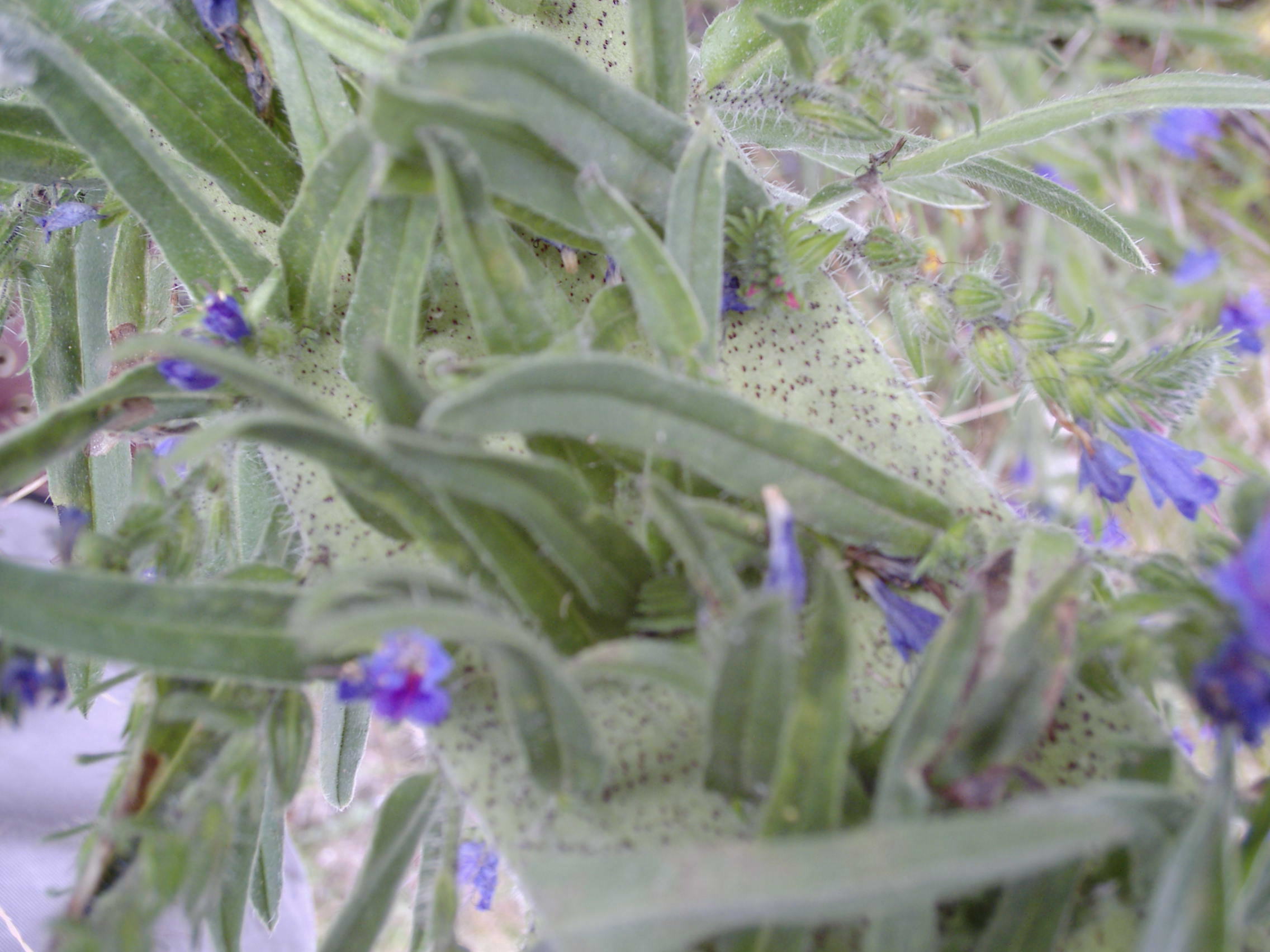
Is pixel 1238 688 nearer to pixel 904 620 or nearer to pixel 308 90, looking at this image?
pixel 904 620

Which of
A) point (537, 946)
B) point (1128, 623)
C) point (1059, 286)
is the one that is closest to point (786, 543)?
point (1128, 623)

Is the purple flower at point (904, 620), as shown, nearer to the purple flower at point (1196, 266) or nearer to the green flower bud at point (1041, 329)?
the green flower bud at point (1041, 329)

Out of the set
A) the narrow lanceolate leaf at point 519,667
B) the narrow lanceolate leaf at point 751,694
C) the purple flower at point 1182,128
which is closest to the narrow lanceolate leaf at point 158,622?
the narrow lanceolate leaf at point 519,667

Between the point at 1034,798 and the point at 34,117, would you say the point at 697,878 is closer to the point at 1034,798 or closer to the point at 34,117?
the point at 1034,798

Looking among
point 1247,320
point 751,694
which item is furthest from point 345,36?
point 1247,320

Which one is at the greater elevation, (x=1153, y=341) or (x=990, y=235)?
(x=990, y=235)

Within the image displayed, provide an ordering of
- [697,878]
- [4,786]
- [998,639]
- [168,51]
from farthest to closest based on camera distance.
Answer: [4,786]
[168,51]
[998,639]
[697,878]
